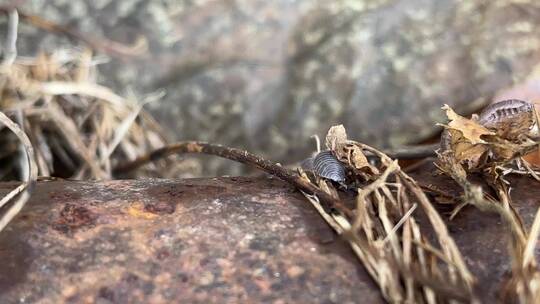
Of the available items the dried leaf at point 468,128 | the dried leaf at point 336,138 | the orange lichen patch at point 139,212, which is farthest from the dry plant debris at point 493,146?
the orange lichen patch at point 139,212

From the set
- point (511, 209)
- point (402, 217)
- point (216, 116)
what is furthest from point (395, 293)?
point (216, 116)

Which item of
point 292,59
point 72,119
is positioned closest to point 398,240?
point 72,119

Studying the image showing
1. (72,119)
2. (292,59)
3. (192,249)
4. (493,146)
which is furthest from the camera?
(292,59)

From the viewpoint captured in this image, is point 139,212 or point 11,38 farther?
point 11,38

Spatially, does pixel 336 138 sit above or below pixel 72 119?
below

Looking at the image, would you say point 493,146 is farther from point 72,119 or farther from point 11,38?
point 11,38

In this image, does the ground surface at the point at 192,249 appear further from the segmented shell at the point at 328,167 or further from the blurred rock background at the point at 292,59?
the blurred rock background at the point at 292,59

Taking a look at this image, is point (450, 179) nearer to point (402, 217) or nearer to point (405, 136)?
point (402, 217)

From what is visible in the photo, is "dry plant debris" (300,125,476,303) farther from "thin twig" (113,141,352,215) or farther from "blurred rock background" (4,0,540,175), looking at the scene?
"blurred rock background" (4,0,540,175)
